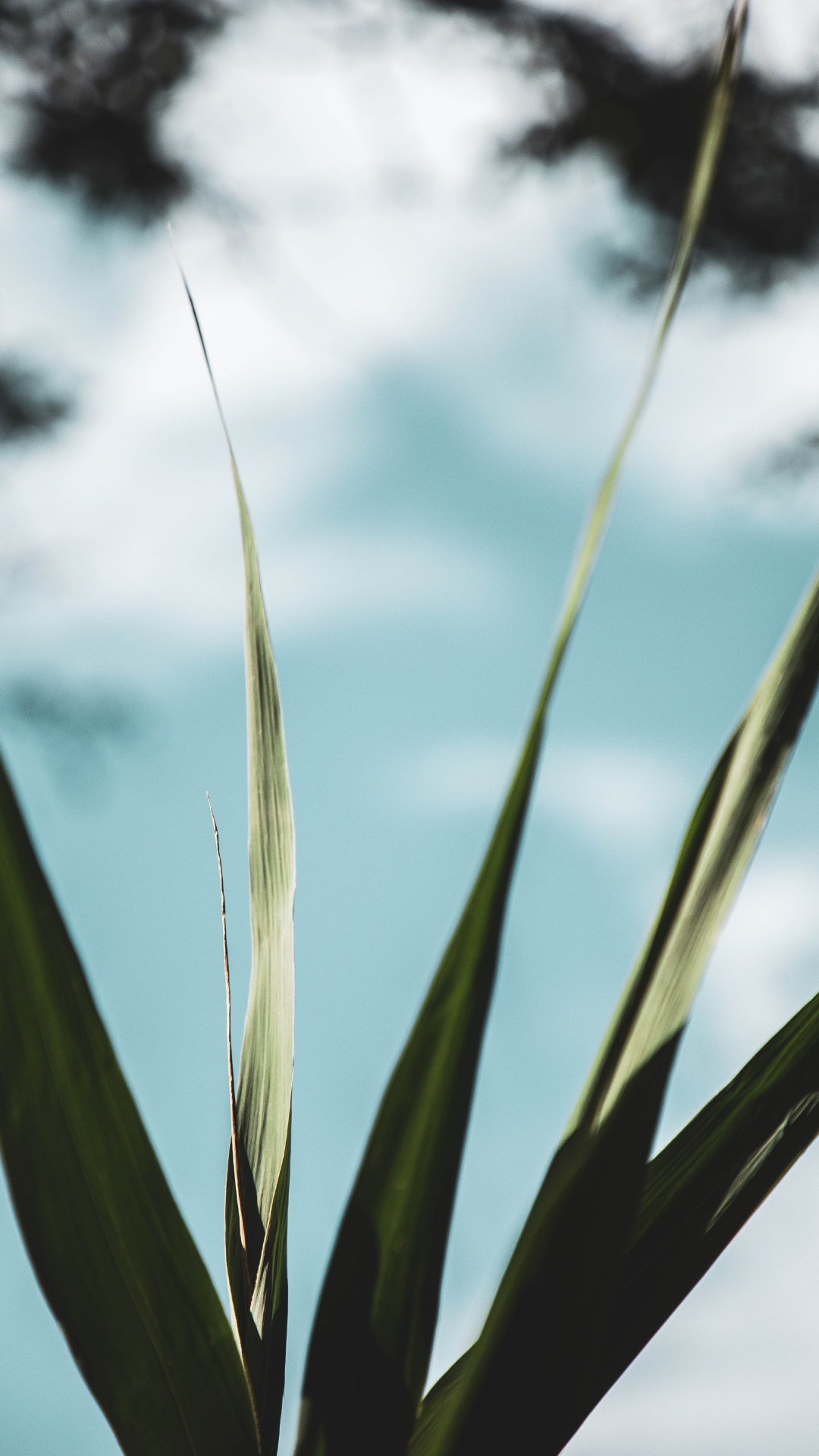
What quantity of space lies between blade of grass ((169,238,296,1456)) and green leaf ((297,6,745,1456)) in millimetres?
19

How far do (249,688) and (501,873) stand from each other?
4.4 inches

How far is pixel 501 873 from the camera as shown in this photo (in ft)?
0.81

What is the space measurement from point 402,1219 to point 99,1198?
0.07 meters

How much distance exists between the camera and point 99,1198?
25 cm

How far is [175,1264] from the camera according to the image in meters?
0.26

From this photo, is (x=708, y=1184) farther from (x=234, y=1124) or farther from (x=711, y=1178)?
(x=234, y=1124)

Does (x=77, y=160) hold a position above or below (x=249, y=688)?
above

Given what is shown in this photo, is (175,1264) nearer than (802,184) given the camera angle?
Yes

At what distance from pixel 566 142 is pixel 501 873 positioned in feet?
2.95

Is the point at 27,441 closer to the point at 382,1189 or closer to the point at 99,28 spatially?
the point at 99,28

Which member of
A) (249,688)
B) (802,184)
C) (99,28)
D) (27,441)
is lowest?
(249,688)

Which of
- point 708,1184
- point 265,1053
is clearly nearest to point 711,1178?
point 708,1184

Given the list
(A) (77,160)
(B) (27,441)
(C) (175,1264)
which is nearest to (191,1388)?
(C) (175,1264)

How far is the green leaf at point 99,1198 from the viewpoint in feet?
0.81
